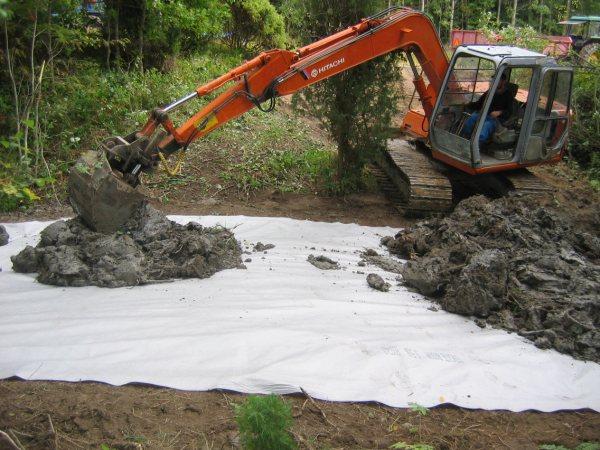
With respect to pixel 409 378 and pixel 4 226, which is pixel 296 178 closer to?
pixel 4 226

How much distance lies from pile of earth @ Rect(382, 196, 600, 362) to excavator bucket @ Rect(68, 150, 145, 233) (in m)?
2.57

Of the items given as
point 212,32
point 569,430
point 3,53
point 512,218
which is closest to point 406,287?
point 512,218

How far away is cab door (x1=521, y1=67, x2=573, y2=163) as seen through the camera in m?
7.53

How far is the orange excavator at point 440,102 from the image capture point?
6527 mm

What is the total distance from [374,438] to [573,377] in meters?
1.66

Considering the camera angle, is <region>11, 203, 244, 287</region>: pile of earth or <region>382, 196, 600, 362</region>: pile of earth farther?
<region>11, 203, 244, 287</region>: pile of earth

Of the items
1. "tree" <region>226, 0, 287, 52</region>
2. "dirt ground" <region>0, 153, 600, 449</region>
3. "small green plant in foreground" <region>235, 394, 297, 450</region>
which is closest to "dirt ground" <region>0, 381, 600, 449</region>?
"dirt ground" <region>0, 153, 600, 449</region>

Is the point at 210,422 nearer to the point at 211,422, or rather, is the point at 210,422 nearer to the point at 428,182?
the point at 211,422

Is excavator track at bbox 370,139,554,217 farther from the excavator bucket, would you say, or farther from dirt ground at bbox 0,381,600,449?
dirt ground at bbox 0,381,600,449

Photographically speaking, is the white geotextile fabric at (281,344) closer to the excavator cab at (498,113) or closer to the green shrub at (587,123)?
the excavator cab at (498,113)

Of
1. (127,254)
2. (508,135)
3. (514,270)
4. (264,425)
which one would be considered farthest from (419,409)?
(508,135)

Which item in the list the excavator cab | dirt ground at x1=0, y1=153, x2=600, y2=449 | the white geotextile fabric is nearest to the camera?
dirt ground at x1=0, y1=153, x2=600, y2=449

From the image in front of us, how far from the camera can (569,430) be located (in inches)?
153

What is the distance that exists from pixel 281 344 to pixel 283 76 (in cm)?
321
